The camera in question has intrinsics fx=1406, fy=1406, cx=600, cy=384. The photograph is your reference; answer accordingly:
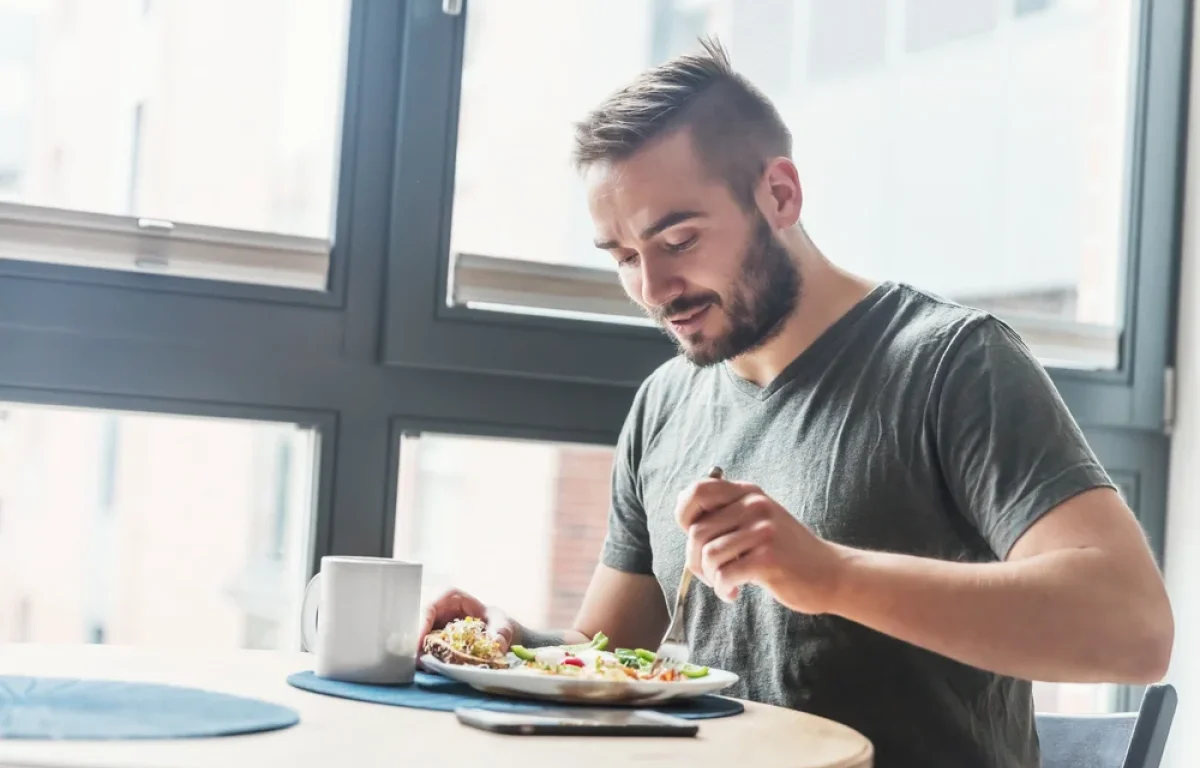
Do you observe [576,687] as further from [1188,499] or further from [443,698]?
[1188,499]

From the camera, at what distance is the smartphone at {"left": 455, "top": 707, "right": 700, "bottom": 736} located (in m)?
1.05

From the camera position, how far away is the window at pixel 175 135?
6.13 feet

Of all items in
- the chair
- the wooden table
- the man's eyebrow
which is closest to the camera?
the wooden table

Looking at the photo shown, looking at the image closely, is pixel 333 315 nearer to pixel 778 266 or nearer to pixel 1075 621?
pixel 778 266

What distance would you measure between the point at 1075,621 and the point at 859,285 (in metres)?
0.56

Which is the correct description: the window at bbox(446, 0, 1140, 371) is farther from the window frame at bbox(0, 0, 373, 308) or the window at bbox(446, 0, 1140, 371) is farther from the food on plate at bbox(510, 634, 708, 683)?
the food on plate at bbox(510, 634, 708, 683)

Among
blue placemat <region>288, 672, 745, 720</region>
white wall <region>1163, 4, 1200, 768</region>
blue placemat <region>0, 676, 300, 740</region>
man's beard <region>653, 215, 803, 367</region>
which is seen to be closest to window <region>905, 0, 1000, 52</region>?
white wall <region>1163, 4, 1200, 768</region>

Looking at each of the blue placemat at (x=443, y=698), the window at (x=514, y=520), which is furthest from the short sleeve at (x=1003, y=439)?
the window at (x=514, y=520)

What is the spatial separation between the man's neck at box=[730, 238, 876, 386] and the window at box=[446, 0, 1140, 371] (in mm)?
491

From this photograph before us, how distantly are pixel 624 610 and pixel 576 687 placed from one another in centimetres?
61

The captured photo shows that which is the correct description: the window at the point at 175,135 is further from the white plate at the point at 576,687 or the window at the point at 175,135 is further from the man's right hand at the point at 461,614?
the white plate at the point at 576,687

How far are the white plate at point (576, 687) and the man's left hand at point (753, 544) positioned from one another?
9cm

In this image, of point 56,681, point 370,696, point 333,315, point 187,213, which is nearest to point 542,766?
point 370,696

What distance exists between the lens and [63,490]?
6.24 feet
